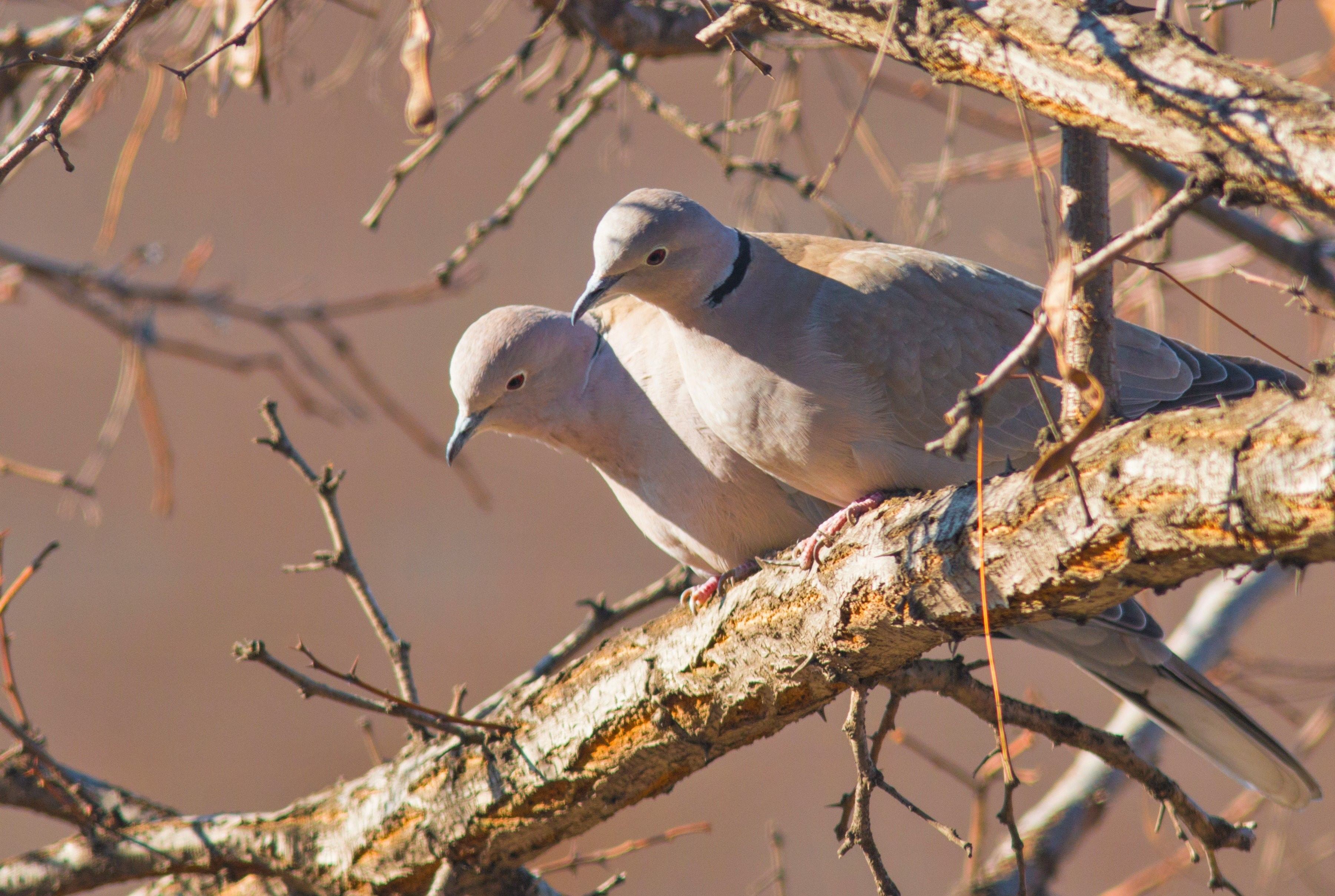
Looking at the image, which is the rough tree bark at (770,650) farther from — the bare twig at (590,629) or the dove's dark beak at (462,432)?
the dove's dark beak at (462,432)

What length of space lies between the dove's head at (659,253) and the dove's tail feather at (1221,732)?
111cm

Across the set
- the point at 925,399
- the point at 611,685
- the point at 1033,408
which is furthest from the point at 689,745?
the point at 1033,408

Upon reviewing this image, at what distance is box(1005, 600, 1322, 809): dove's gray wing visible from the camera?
6.36ft

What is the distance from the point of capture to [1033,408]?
198 centimetres

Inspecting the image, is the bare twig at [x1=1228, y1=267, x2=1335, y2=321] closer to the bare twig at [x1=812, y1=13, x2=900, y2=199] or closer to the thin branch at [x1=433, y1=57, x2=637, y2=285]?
the bare twig at [x1=812, y1=13, x2=900, y2=199]

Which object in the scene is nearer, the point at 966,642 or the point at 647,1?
the point at 647,1

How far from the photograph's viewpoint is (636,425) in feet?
7.55

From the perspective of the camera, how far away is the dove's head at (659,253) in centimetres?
195

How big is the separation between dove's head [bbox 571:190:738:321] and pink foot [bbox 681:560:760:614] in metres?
0.49

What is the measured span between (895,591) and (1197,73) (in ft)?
2.03

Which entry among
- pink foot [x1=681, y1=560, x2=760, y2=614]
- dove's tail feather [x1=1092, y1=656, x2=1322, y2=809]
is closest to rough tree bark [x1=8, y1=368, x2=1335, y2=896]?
pink foot [x1=681, y1=560, x2=760, y2=614]

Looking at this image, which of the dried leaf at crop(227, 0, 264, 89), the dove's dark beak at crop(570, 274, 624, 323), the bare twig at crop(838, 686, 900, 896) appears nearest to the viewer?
the bare twig at crop(838, 686, 900, 896)

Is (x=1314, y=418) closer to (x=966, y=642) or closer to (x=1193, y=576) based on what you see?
(x=1193, y=576)

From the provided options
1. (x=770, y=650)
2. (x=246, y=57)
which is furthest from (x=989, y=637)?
(x=246, y=57)
